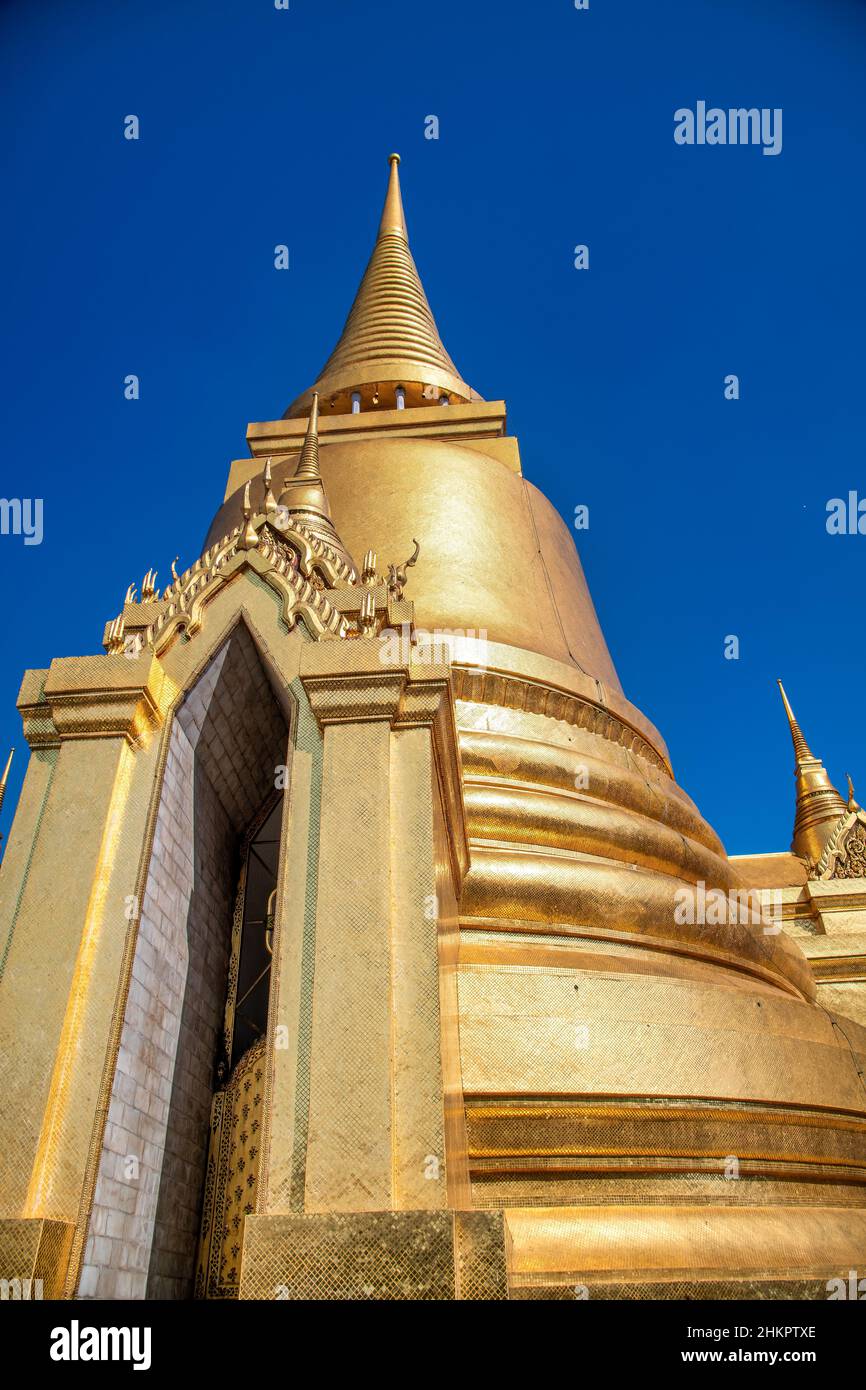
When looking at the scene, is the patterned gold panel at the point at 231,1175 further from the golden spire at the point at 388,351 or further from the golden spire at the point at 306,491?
the golden spire at the point at 388,351

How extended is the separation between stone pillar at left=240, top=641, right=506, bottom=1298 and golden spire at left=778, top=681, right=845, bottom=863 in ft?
38.6

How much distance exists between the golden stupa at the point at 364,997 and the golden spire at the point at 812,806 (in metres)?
7.87

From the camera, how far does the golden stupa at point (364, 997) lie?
372 cm

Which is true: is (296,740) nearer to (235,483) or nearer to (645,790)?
(645,790)

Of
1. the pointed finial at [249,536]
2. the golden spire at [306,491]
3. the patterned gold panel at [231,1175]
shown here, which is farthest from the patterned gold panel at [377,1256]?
the golden spire at [306,491]

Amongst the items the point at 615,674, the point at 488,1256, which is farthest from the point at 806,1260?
the point at 615,674

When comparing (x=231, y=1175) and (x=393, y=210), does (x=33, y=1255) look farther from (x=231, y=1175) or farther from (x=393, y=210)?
(x=393, y=210)

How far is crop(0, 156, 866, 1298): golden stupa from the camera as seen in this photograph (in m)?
3.72

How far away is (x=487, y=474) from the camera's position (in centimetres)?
1155

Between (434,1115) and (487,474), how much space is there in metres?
8.93

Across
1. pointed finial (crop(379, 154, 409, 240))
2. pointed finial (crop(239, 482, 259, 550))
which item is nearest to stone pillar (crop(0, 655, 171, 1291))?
pointed finial (crop(239, 482, 259, 550))

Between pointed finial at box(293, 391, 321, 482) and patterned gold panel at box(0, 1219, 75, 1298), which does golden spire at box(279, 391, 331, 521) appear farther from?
patterned gold panel at box(0, 1219, 75, 1298)
